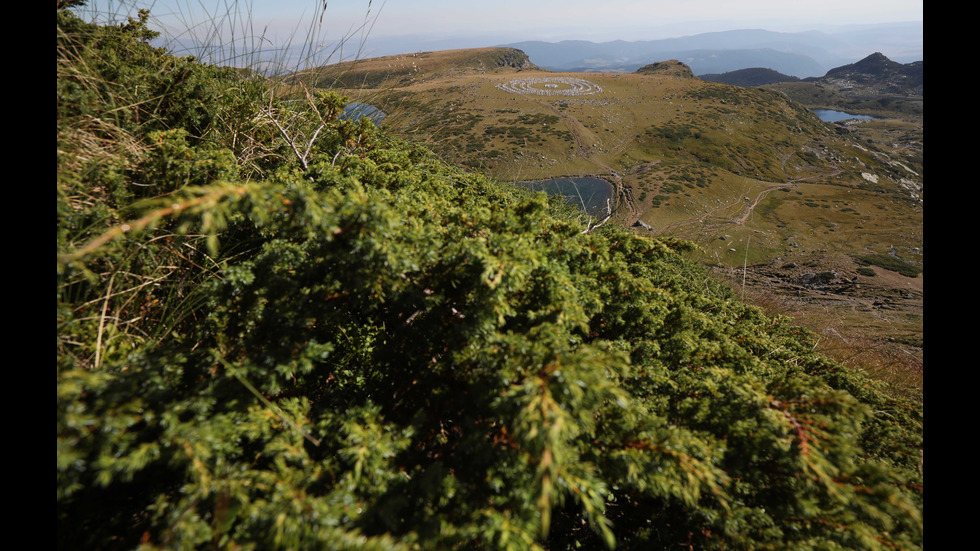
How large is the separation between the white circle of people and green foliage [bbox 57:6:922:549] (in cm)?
10269

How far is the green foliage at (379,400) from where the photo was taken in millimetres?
1648

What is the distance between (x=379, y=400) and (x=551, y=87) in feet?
376

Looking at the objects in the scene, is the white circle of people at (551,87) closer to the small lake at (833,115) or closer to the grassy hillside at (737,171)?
the grassy hillside at (737,171)

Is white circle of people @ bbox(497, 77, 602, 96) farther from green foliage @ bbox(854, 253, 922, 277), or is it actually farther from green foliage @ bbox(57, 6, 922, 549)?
green foliage @ bbox(57, 6, 922, 549)

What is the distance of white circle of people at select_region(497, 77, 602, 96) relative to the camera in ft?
317

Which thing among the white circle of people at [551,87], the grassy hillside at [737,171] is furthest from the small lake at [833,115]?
the white circle of people at [551,87]

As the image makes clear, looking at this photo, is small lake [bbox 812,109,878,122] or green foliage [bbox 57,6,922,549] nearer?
green foliage [bbox 57,6,922,549]

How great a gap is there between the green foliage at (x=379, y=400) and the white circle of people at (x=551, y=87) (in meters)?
103

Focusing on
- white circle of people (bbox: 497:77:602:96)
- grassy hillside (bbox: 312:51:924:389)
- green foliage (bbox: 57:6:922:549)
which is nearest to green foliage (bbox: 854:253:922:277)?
grassy hillside (bbox: 312:51:924:389)

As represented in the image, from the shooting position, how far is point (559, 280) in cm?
256

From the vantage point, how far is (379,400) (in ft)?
8.48

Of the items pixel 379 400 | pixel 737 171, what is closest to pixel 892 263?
pixel 737 171
